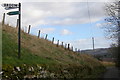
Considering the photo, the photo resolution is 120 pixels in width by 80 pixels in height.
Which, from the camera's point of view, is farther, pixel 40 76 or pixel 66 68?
pixel 66 68

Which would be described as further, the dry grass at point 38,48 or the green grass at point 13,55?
the dry grass at point 38,48

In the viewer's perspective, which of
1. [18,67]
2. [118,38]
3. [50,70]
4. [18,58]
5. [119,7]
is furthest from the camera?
[118,38]

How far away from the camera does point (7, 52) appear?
50.1ft

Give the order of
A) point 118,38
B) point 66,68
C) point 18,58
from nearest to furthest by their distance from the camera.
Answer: point 18,58
point 66,68
point 118,38

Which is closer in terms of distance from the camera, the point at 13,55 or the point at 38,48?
the point at 13,55

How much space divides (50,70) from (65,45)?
63.2 ft

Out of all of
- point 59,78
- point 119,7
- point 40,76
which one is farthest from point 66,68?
point 119,7

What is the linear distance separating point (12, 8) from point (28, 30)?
585 inches

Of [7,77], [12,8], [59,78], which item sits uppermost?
[12,8]

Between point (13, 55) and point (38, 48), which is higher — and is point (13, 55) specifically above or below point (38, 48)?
above

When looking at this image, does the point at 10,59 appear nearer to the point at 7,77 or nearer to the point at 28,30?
the point at 7,77

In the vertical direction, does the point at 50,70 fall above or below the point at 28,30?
below

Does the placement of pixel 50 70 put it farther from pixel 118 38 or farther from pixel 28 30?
pixel 118 38

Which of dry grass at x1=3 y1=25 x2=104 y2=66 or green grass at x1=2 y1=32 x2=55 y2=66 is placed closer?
green grass at x1=2 y1=32 x2=55 y2=66
